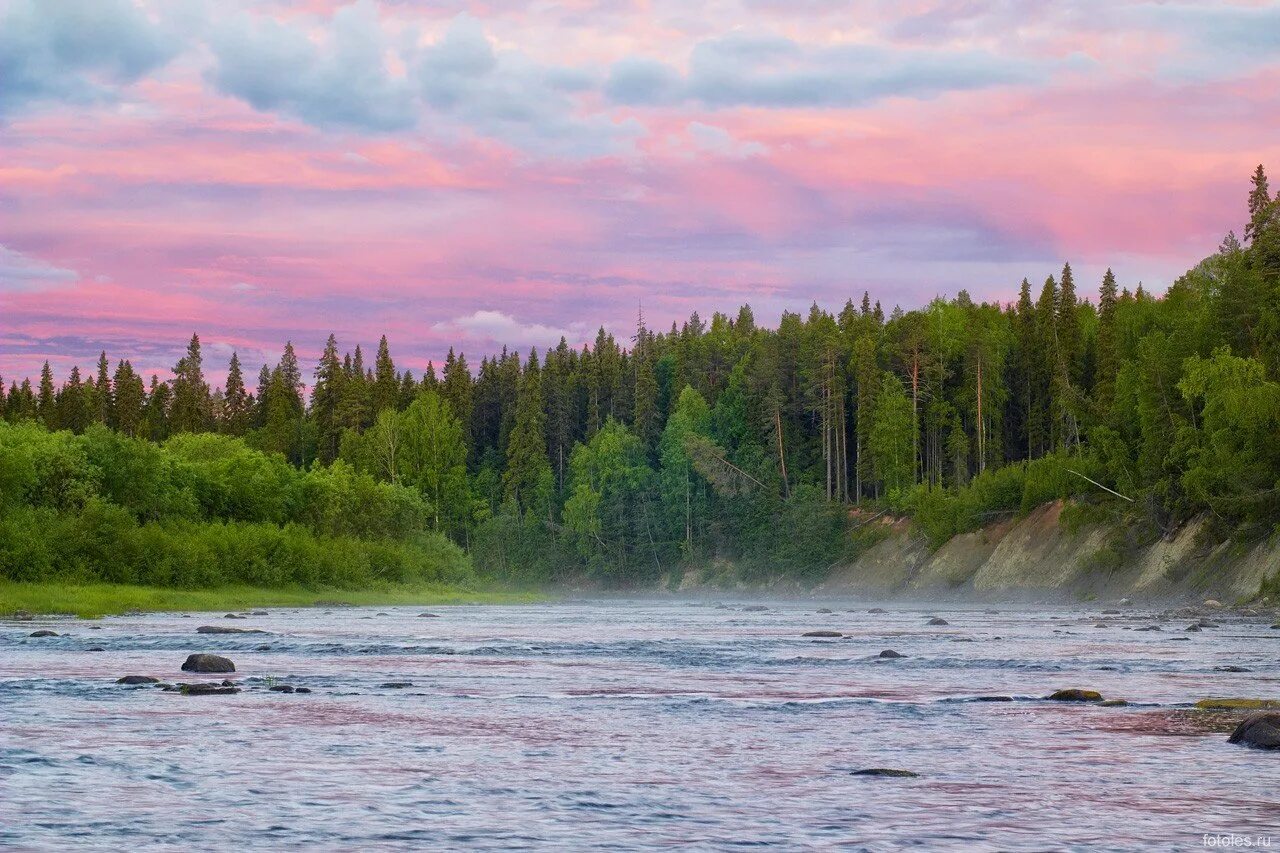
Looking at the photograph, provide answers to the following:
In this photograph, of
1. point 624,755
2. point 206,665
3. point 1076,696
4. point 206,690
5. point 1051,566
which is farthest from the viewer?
point 1051,566

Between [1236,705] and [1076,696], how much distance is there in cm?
293

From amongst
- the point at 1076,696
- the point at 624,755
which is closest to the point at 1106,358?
the point at 1076,696

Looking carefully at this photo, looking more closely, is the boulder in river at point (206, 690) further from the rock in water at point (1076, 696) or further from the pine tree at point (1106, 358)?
the pine tree at point (1106, 358)

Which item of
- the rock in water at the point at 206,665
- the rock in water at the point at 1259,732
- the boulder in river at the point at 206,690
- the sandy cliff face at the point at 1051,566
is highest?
the rock in water at the point at 1259,732

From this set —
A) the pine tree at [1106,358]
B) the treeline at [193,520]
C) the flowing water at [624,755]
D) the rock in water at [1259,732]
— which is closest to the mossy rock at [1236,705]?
the flowing water at [624,755]

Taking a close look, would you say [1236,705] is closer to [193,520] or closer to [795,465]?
[193,520]

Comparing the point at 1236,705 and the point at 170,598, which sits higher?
the point at 1236,705

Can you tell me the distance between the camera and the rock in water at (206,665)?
30.9 m

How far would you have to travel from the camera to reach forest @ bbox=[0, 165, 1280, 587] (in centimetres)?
8162

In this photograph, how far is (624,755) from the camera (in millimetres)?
17828

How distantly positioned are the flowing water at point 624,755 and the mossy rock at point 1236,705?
560mm

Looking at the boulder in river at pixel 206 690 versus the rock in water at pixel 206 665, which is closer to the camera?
the boulder in river at pixel 206 690

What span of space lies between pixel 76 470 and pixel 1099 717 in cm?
7228

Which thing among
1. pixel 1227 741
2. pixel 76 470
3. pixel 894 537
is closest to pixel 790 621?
pixel 76 470
